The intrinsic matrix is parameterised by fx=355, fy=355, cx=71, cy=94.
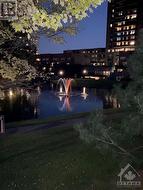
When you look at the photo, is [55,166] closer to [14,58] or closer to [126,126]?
[126,126]

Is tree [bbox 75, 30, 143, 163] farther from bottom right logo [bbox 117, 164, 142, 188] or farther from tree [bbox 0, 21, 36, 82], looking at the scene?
tree [bbox 0, 21, 36, 82]

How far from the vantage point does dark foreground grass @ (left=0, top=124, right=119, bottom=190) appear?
36.3 ft

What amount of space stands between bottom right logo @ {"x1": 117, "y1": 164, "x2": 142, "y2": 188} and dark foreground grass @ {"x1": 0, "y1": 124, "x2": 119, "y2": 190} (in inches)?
12.0

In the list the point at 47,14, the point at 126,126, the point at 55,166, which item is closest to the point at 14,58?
the point at 55,166

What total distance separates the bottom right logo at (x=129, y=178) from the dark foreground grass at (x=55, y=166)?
306mm

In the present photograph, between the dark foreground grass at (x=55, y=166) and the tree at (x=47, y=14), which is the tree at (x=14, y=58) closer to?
the dark foreground grass at (x=55, y=166)

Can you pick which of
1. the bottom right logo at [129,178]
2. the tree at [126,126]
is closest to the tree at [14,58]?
the tree at [126,126]

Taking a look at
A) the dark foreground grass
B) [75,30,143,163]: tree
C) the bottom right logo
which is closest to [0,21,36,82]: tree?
the dark foreground grass

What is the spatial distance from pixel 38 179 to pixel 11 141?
18.5 feet

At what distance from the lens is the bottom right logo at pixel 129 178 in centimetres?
1043

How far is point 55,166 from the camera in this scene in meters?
12.5

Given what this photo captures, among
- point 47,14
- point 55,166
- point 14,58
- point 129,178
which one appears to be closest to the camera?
point 47,14

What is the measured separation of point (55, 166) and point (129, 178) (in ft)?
9.63

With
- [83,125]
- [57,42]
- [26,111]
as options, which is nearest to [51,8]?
[83,125]
